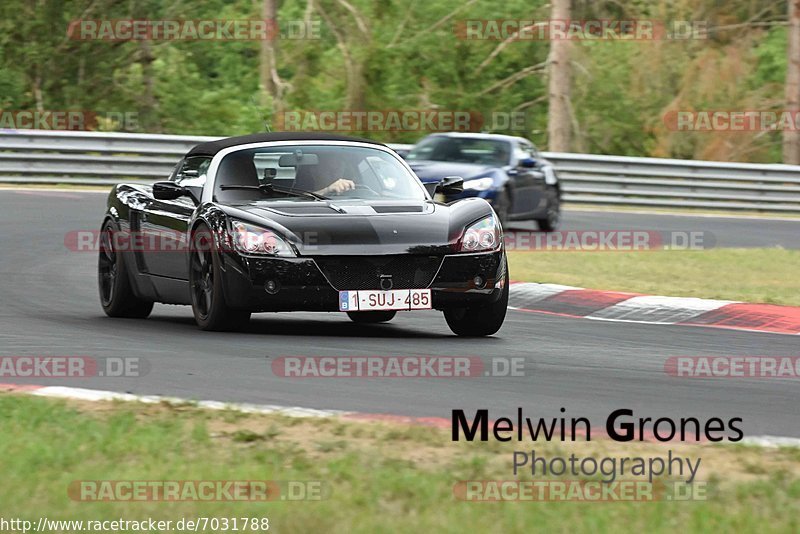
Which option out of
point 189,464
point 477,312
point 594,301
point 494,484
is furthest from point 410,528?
point 594,301

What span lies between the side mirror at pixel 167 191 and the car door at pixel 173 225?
0.11m

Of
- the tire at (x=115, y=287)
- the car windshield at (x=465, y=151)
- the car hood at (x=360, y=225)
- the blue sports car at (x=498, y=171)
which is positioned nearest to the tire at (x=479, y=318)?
the car hood at (x=360, y=225)

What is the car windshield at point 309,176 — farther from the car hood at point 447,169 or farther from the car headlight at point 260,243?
the car hood at point 447,169

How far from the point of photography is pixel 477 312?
10.6 m

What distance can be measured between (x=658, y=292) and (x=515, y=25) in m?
33.5

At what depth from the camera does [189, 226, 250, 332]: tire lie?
1000 cm

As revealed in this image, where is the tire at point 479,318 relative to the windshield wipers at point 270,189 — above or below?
below

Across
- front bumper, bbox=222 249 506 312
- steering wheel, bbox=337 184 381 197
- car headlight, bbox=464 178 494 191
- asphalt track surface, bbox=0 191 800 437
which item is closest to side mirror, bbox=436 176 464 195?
steering wheel, bbox=337 184 381 197

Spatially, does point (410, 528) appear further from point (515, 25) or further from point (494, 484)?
point (515, 25)

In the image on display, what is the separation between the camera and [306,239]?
9766mm

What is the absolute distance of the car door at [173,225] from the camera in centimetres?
1080

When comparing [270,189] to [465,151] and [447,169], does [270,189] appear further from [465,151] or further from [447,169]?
[465,151]

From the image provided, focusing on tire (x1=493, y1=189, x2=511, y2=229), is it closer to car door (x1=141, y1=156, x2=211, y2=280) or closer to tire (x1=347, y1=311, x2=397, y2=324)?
tire (x1=347, y1=311, x2=397, y2=324)

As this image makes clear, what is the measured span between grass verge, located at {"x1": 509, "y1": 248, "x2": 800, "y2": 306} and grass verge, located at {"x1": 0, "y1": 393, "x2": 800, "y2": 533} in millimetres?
6933
